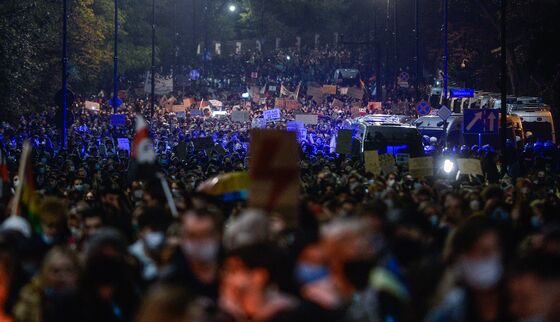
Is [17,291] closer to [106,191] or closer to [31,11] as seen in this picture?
[106,191]

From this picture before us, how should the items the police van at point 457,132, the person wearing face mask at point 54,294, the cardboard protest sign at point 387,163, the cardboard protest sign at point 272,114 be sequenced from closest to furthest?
1. the person wearing face mask at point 54,294
2. the cardboard protest sign at point 387,163
3. the police van at point 457,132
4. the cardboard protest sign at point 272,114

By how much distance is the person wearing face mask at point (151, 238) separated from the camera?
8164mm

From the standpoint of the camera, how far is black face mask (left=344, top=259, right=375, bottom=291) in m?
5.82

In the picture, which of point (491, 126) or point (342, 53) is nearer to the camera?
point (491, 126)

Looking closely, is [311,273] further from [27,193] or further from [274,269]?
[27,193]

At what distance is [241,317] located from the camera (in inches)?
218

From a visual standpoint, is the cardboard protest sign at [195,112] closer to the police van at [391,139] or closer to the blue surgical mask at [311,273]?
the police van at [391,139]

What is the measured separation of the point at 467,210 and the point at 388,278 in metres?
4.41

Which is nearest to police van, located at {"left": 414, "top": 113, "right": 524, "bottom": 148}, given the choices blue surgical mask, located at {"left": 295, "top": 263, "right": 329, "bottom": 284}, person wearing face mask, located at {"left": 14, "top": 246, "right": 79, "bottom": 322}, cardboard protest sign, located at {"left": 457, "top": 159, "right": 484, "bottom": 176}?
cardboard protest sign, located at {"left": 457, "top": 159, "right": 484, "bottom": 176}

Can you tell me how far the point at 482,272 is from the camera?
19.7 feet

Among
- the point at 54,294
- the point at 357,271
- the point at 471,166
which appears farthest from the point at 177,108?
the point at 357,271

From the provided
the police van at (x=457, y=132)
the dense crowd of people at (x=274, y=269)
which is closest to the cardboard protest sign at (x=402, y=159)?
the police van at (x=457, y=132)

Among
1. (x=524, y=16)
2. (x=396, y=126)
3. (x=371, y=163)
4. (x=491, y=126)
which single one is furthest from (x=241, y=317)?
(x=524, y=16)

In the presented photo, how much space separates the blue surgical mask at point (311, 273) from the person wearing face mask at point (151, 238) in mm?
2000
